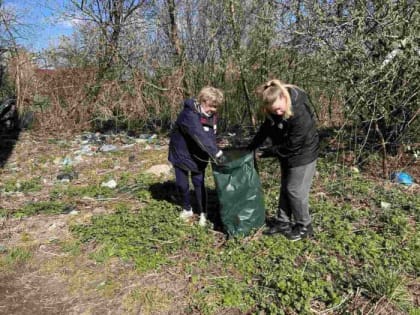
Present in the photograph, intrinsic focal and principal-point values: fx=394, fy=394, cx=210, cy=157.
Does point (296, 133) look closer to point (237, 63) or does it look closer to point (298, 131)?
point (298, 131)

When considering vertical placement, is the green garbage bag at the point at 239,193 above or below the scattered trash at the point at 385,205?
above

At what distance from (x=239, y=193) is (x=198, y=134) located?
0.64m

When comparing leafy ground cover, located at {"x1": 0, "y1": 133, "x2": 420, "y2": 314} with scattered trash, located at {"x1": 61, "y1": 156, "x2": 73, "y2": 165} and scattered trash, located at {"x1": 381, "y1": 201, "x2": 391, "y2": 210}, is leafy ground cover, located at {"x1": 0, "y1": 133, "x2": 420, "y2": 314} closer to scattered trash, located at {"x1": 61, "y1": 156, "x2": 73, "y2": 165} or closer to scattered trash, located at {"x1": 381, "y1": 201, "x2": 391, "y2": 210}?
scattered trash, located at {"x1": 381, "y1": 201, "x2": 391, "y2": 210}

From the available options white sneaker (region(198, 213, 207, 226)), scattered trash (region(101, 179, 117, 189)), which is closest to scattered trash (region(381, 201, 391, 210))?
white sneaker (region(198, 213, 207, 226))

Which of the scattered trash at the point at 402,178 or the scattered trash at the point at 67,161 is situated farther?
the scattered trash at the point at 67,161

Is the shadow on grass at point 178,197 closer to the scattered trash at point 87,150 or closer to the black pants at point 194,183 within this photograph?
the black pants at point 194,183

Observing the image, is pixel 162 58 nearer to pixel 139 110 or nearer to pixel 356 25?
pixel 139 110

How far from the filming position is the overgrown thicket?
14.4 feet

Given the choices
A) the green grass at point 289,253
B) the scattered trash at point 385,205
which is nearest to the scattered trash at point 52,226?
the green grass at point 289,253

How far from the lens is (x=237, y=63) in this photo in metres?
7.25

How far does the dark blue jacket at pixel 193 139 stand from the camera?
350 centimetres

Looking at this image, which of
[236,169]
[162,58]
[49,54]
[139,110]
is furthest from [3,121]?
[236,169]

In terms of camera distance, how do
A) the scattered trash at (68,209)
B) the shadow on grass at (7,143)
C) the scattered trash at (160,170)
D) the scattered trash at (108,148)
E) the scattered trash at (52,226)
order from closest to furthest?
1. the scattered trash at (52,226)
2. the scattered trash at (68,209)
3. the scattered trash at (160,170)
4. the shadow on grass at (7,143)
5. the scattered trash at (108,148)

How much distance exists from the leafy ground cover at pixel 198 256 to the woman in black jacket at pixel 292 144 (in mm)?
198
